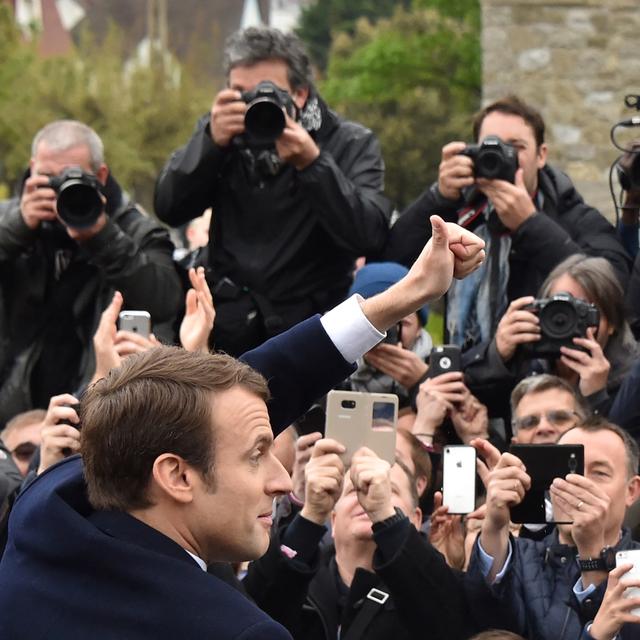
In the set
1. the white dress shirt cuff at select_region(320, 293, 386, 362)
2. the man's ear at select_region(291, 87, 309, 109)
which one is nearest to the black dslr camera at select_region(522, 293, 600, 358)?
the man's ear at select_region(291, 87, 309, 109)

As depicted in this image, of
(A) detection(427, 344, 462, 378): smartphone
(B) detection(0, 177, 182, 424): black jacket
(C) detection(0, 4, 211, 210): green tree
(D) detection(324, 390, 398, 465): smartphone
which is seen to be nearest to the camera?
(D) detection(324, 390, 398, 465): smartphone

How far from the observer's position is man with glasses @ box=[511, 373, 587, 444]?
5016mm

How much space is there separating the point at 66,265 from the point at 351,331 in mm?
2924

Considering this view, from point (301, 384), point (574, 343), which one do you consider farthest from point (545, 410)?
point (301, 384)

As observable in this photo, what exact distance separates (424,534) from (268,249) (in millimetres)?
1484

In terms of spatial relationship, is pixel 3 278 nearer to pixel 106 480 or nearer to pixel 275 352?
pixel 275 352

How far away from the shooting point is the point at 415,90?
2755cm

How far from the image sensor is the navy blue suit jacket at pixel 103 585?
2.67 metres

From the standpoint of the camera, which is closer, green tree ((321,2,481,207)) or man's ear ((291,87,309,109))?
man's ear ((291,87,309,109))

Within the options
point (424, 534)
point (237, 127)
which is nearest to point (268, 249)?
point (237, 127)

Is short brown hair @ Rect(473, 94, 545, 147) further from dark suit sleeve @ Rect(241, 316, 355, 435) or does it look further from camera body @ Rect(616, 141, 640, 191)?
dark suit sleeve @ Rect(241, 316, 355, 435)

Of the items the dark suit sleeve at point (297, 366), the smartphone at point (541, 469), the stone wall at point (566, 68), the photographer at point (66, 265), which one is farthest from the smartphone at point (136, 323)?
the stone wall at point (566, 68)

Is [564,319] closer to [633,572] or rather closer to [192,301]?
[192,301]

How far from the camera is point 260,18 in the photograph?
54.7 metres
